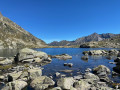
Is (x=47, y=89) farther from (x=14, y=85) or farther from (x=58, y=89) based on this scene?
(x=14, y=85)

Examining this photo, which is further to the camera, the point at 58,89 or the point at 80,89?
the point at 80,89

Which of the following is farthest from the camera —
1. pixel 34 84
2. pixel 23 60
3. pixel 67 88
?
pixel 23 60

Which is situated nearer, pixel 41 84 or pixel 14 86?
pixel 14 86

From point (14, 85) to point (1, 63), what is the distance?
24438 millimetres

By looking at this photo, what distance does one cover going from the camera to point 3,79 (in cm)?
2172

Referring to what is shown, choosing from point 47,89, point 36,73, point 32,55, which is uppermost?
point 32,55

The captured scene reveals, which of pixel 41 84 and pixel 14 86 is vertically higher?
pixel 14 86

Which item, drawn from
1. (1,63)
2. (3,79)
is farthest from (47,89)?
(1,63)

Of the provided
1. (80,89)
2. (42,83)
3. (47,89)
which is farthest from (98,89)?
(42,83)

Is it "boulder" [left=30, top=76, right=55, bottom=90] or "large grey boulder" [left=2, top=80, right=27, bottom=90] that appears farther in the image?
"boulder" [left=30, top=76, right=55, bottom=90]

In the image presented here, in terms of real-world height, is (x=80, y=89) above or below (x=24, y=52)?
below

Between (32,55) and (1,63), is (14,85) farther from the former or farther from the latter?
(32,55)

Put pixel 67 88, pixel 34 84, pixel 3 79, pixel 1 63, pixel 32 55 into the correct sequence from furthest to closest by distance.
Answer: pixel 32 55 → pixel 1 63 → pixel 3 79 → pixel 34 84 → pixel 67 88

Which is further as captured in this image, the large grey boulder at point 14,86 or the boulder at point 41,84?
the boulder at point 41,84
